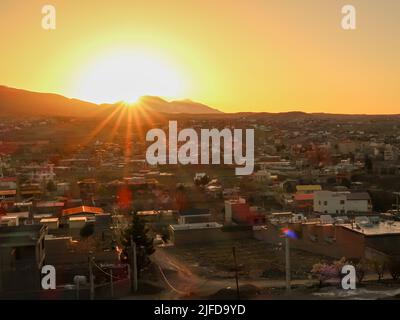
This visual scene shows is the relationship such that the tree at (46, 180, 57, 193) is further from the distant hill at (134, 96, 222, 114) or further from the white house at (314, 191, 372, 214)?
the distant hill at (134, 96, 222, 114)

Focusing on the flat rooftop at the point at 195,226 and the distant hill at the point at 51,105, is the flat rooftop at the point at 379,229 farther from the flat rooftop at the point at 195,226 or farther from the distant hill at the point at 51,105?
the distant hill at the point at 51,105

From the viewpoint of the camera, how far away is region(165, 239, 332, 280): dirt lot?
9.53m

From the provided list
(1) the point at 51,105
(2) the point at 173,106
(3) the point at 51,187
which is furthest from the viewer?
(2) the point at 173,106

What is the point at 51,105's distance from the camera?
74.1m

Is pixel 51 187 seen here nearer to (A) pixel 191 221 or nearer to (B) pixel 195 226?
(A) pixel 191 221

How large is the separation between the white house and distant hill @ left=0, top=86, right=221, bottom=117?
165ft

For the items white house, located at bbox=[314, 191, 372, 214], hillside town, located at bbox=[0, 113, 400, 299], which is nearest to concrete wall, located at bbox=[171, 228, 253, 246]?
hillside town, located at bbox=[0, 113, 400, 299]

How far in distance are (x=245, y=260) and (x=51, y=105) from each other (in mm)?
67160

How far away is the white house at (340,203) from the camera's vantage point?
1590 cm

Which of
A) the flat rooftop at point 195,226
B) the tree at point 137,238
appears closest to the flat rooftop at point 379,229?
the flat rooftop at point 195,226

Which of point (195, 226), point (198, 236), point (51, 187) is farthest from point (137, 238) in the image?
point (51, 187)

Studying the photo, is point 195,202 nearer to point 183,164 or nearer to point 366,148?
point 183,164

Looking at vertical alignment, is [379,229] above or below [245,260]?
above
